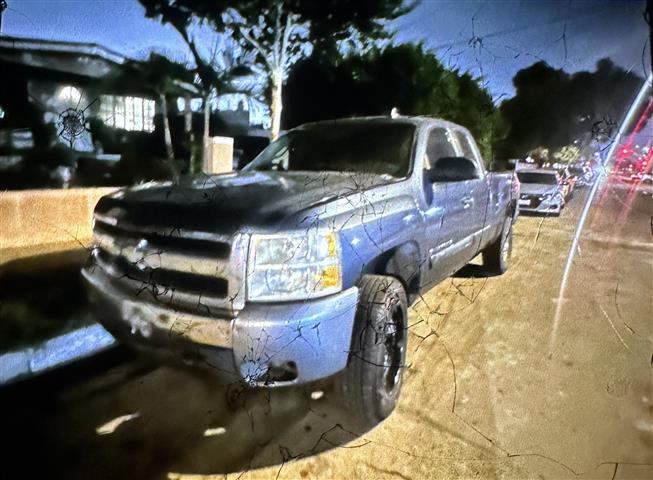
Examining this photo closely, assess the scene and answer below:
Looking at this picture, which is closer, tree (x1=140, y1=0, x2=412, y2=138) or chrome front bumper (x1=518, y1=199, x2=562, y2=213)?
tree (x1=140, y1=0, x2=412, y2=138)

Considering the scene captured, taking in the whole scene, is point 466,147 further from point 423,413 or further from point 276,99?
point 423,413

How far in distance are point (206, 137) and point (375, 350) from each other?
105cm

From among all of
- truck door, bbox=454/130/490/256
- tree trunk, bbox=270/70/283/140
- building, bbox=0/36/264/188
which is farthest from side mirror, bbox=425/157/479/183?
building, bbox=0/36/264/188

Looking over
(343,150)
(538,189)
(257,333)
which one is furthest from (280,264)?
(538,189)

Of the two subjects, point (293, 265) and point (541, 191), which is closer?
point (293, 265)

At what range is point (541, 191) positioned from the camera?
266 centimetres

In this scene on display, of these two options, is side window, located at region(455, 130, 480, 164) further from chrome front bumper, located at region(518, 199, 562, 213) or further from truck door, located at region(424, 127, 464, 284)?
chrome front bumper, located at region(518, 199, 562, 213)

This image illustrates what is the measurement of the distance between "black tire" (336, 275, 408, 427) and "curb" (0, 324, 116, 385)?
1141 millimetres

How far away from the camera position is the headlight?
1341 mm

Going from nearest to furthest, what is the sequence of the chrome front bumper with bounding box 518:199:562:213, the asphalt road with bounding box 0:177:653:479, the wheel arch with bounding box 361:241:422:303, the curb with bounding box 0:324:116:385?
the wheel arch with bounding box 361:241:422:303, the asphalt road with bounding box 0:177:653:479, the curb with bounding box 0:324:116:385, the chrome front bumper with bounding box 518:199:562:213

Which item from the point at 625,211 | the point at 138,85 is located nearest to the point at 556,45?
the point at 625,211

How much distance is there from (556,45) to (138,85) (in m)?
1.55

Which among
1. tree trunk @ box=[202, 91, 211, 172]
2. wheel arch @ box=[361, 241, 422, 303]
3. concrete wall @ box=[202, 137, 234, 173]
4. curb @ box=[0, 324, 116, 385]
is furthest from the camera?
curb @ box=[0, 324, 116, 385]

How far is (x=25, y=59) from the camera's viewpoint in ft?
4.39
